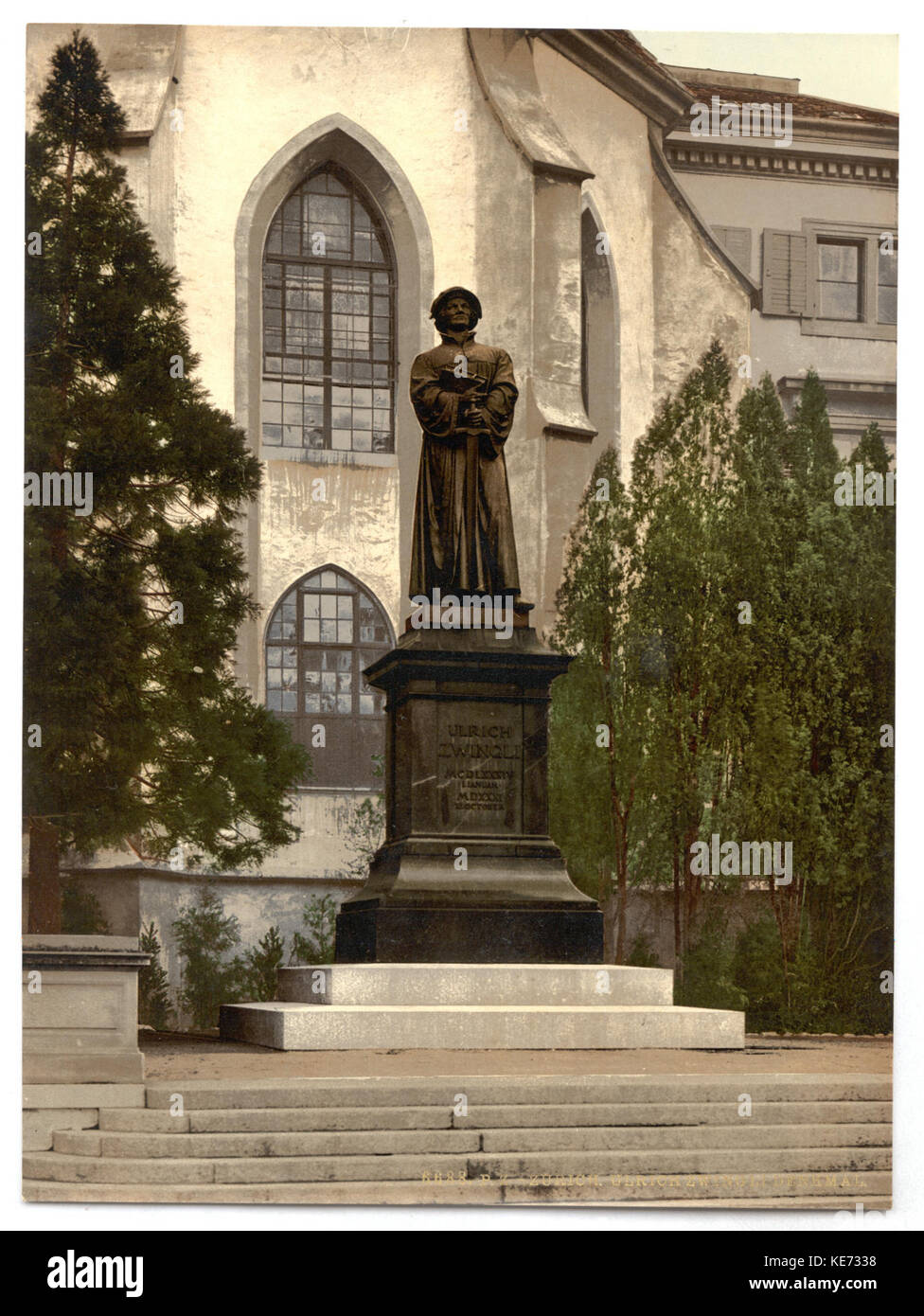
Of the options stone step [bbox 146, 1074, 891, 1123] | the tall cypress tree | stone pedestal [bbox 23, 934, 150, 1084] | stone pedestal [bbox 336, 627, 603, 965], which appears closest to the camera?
stone step [bbox 146, 1074, 891, 1123]

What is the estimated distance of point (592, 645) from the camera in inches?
733

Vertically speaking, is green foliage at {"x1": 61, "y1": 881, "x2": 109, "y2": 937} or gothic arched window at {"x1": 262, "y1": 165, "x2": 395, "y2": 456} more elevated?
gothic arched window at {"x1": 262, "y1": 165, "x2": 395, "y2": 456}

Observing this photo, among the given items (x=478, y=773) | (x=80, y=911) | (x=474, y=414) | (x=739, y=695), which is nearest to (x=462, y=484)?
(x=474, y=414)

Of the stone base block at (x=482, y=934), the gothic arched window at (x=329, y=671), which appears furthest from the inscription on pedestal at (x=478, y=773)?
the gothic arched window at (x=329, y=671)

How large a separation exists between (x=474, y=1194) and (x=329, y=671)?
945 cm

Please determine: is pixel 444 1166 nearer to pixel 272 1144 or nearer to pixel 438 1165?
pixel 438 1165

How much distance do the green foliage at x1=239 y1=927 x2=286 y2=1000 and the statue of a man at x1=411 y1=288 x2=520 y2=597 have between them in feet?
16.7

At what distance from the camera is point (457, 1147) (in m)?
10.4

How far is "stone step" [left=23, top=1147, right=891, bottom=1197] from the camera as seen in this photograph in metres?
10.2

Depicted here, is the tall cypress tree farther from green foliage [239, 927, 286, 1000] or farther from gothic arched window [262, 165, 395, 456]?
gothic arched window [262, 165, 395, 456]

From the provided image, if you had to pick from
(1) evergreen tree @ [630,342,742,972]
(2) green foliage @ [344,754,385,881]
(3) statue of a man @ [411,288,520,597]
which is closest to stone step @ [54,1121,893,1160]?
(3) statue of a man @ [411,288,520,597]
